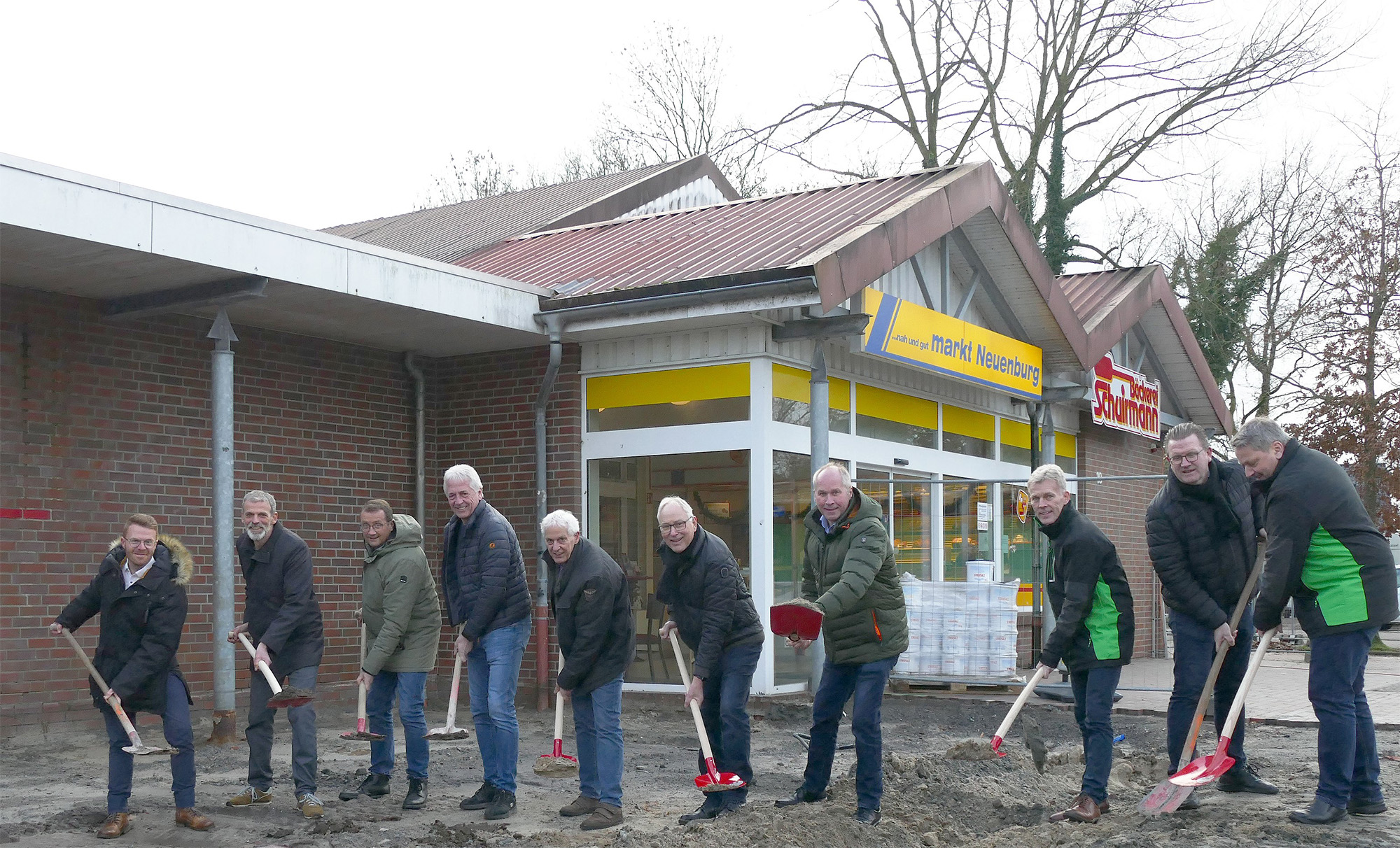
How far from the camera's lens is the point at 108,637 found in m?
6.48

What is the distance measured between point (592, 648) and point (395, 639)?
123cm

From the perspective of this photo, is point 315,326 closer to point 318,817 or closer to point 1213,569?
point 318,817

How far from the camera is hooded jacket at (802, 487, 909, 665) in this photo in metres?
6.41

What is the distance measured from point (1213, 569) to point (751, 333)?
5.11m

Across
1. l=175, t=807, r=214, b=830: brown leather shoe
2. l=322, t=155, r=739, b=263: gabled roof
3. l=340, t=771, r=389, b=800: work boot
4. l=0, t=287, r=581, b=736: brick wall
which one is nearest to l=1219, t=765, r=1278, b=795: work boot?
l=340, t=771, r=389, b=800: work boot

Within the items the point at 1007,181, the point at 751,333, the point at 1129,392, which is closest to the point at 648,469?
the point at 751,333

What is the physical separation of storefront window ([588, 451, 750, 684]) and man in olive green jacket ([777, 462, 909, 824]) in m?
4.19

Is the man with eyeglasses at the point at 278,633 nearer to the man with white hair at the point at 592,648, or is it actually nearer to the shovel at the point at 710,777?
the man with white hair at the point at 592,648

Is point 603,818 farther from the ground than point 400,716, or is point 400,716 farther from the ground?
point 400,716

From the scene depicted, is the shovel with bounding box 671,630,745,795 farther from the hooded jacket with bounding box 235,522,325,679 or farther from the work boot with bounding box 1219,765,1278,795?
the work boot with bounding box 1219,765,1278,795

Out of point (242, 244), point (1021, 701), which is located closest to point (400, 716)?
point (1021, 701)

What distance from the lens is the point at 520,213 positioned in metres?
17.2

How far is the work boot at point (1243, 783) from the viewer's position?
6781 mm

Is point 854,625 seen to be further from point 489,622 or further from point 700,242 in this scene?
point 700,242
